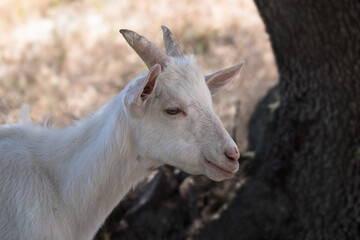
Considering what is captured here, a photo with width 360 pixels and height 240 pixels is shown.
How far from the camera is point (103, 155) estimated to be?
9.78 ft

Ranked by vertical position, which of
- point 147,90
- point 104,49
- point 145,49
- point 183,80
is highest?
point 145,49

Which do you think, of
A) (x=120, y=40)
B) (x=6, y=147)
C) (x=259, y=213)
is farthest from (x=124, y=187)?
(x=120, y=40)

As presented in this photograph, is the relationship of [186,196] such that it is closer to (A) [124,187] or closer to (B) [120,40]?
(A) [124,187]

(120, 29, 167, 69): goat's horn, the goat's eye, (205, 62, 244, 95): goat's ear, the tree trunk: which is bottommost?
the tree trunk

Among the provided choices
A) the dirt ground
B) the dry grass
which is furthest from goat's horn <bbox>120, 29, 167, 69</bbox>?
the dry grass

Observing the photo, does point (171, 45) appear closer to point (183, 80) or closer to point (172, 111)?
point (183, 80)

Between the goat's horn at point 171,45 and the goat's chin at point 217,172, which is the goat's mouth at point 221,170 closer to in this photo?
the goat's chin at point 217,172

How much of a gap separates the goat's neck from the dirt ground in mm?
3112

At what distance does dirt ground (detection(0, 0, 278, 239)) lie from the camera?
22.7 ft

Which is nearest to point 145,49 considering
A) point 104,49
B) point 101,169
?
point 101,169

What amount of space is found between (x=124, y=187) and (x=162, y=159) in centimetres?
34

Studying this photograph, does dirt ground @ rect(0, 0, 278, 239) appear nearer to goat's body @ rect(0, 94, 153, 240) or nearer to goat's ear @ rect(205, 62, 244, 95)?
goat's ear @ rect(205, 62, 244, 95)

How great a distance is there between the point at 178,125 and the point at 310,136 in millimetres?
2126

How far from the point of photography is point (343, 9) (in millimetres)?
3996
